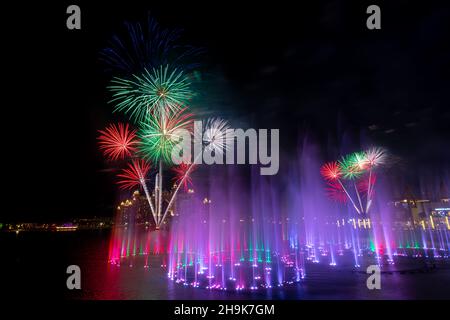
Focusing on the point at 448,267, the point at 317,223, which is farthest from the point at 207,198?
the point at 448,267

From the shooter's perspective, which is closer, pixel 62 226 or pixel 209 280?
pixel 209 280

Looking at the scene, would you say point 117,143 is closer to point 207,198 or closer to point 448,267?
point 448,267

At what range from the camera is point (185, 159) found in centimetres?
2948

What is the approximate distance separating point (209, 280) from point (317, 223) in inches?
2067

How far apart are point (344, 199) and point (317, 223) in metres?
7.74

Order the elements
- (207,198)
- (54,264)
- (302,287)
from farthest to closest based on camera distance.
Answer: (207,198)
(54,264)
(302,287)

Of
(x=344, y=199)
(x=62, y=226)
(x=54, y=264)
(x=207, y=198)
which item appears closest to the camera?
(x=54, y=264)
